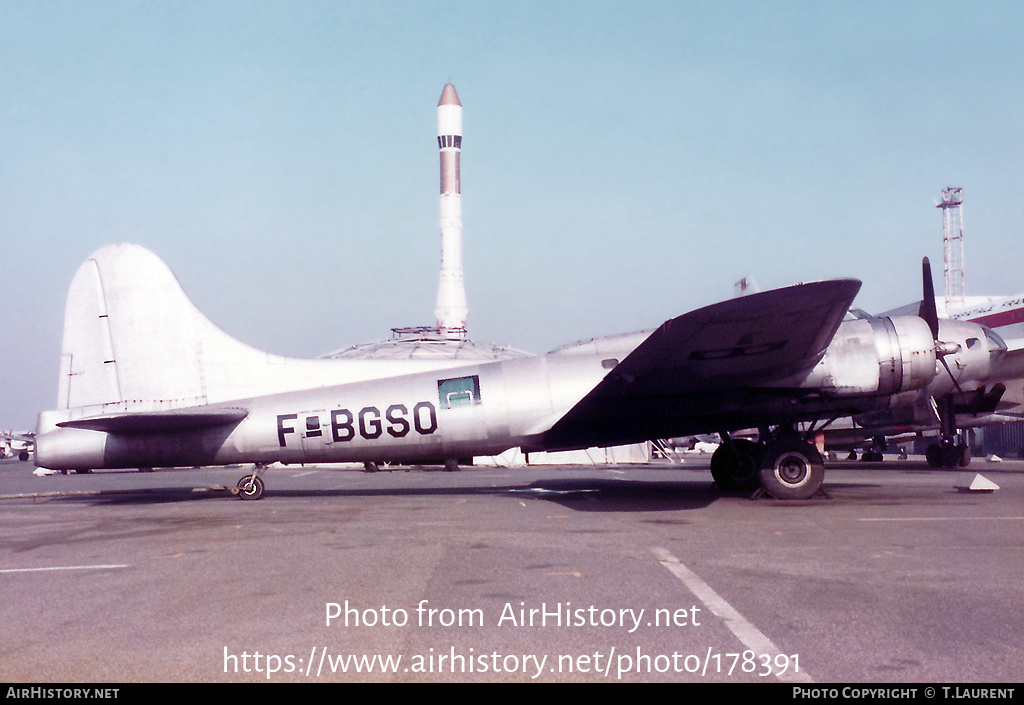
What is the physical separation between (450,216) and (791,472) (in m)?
66.9

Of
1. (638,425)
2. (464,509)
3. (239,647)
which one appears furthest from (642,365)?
(239,647)

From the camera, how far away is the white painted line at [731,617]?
15.4 ft

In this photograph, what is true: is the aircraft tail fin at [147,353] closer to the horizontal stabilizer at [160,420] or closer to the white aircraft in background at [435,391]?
the white aircraft in background at [435,391]

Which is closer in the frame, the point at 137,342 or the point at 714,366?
the point at 714,366

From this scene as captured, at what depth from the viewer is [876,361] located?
14.0 metres

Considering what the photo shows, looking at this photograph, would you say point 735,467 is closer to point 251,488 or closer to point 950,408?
point 251,488

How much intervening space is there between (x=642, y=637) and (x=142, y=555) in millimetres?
6331

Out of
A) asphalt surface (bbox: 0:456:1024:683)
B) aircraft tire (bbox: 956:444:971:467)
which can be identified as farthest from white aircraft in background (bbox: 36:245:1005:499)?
aircraft tire (bbox: 956:444:971:467)

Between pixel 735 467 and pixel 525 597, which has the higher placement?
pixel 525 597

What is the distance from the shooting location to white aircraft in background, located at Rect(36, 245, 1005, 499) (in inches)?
550

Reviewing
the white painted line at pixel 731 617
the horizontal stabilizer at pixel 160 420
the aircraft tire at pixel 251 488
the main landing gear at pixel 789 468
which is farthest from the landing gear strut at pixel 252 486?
the white painted line at pixel 731 617

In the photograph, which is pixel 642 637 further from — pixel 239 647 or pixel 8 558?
pixel 8 558

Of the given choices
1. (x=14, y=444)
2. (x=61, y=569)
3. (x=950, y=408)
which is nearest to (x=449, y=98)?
(x=14, y=444)

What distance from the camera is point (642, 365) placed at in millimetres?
13258
